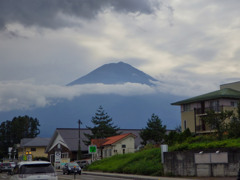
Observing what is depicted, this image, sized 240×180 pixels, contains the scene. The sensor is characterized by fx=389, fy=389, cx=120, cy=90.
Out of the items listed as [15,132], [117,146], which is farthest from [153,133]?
[15,132]

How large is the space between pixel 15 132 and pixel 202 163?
136m

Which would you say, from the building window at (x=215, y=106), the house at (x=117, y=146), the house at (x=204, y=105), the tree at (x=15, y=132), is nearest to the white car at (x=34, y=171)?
the house at (x=204, y=105)

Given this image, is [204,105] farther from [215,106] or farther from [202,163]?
[202,163]

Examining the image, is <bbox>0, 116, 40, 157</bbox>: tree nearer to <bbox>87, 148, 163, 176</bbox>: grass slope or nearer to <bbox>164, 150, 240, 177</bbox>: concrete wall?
<bbox>87, 148, 163, 176</bbox>: grass slope

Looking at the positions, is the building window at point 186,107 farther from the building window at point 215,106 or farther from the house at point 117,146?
the house at point 117,146

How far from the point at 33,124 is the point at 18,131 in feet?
26.0

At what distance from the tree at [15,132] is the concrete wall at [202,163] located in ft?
428

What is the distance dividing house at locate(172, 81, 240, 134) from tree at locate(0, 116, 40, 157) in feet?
340

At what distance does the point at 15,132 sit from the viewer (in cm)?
15625

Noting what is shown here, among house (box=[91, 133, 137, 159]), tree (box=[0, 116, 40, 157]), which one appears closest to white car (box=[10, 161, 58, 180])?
house (box=[91, 133, 137, 159])

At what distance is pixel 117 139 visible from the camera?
6400 centimetres

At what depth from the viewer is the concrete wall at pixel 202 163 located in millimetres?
27969

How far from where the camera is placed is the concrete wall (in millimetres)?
27969

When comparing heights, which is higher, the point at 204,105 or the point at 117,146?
the point at 204,105
